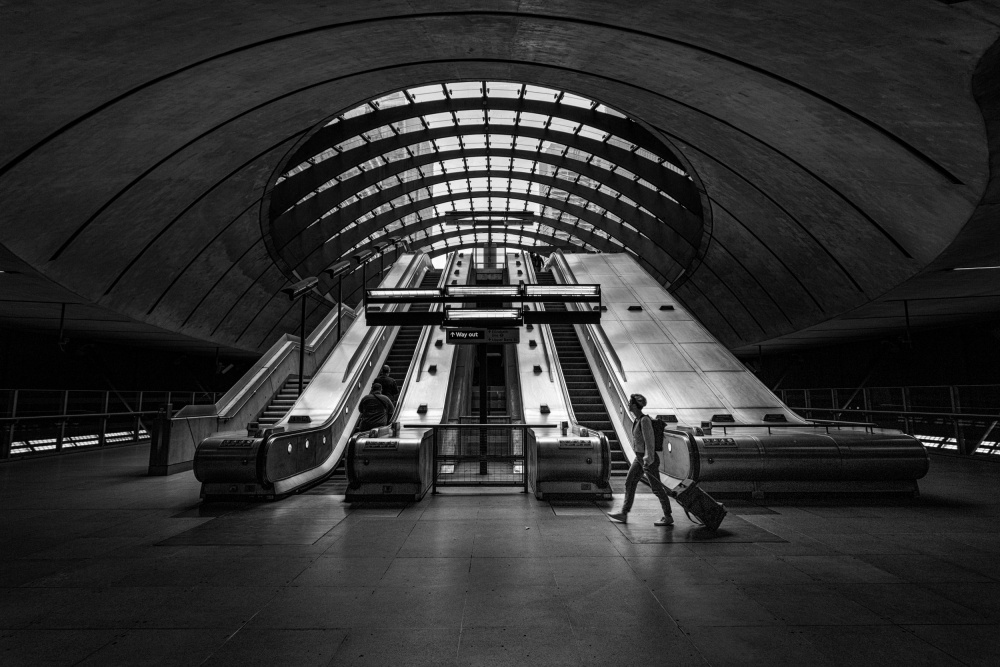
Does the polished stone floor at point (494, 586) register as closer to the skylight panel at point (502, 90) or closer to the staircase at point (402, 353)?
the staircase at point (402, 353)

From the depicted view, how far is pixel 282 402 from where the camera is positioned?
1529 cm

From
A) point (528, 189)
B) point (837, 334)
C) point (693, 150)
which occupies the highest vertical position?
point (528, 189)

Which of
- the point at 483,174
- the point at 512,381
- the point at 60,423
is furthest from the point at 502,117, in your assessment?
the point at 60,423

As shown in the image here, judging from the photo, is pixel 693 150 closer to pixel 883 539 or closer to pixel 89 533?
pixel 883 539

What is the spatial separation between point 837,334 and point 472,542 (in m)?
19.8

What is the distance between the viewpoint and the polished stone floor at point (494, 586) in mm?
3334

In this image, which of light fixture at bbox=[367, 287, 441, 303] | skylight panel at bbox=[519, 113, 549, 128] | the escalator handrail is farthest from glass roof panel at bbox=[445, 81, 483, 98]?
light fixture at bbox=[367, 287, 441, 303]

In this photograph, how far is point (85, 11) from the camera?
20.9ft

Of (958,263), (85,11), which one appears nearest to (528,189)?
(958,263)

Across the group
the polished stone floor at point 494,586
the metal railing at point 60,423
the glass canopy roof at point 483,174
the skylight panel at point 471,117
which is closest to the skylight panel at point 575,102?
the glass canopy roof at point 483,174

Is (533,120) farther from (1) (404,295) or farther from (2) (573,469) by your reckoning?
(2) (573,469)

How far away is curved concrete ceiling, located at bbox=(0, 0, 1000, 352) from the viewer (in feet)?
22.9

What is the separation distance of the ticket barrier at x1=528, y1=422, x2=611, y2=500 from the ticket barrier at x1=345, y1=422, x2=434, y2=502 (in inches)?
73.8

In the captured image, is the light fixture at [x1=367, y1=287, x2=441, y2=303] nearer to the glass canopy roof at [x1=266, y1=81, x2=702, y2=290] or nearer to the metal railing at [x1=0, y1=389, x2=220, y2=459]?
the metal railing at [x1=0, y1=389, x2=220, y2=459]
